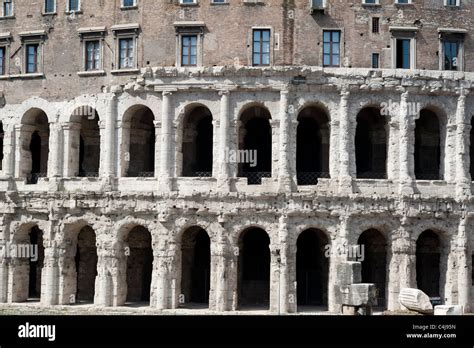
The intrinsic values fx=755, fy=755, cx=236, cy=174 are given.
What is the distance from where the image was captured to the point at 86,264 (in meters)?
38.2

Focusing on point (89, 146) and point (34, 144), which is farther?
point (34, 144)

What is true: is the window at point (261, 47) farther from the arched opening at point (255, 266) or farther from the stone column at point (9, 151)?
the stone column at point (9, 151)

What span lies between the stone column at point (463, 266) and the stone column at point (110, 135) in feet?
53.4

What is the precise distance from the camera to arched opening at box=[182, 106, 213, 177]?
36.8 meters

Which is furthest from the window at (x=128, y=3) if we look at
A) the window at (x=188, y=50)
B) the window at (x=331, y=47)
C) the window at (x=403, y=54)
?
the window at (x=403, y=54)

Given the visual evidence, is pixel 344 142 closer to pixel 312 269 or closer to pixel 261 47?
pixel 261 47

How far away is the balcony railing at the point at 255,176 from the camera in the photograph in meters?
35.8

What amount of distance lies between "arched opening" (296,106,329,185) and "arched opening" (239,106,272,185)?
1.51 m

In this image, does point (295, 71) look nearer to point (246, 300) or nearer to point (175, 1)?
point (175, 1)

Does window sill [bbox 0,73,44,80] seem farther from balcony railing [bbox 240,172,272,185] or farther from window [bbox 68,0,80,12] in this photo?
balcony railing [bbox 240,172,272,185]

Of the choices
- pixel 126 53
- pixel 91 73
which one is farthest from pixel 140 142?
pixel 126 53

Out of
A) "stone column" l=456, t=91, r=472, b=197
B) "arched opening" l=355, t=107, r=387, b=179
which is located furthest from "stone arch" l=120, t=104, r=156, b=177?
"stone column" l=456, t=91, r=472, b=197

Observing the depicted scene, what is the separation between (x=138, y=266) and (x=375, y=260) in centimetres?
1166

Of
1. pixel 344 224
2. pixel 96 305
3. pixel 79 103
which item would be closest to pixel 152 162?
pixel 79 103
